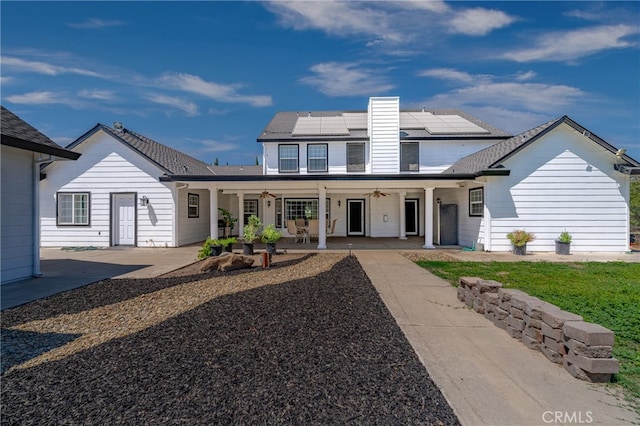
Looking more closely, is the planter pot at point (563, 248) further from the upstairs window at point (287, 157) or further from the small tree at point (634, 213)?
the small tree at point (634, 213)

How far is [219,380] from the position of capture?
266 cm

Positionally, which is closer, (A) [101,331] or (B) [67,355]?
(B) [67,355]

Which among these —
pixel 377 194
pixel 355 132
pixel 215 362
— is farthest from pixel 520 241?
pixel 215 362

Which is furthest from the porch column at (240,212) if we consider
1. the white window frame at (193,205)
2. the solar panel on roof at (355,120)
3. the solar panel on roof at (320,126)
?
the solar panel on roof at (355,120)

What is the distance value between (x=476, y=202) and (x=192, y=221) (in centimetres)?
1252

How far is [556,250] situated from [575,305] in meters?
8.09

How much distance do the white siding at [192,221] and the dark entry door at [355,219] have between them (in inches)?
301

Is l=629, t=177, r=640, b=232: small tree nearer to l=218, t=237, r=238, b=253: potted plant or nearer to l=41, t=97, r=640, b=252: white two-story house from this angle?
l=41, t=97, r=640, b=252: white two-story house

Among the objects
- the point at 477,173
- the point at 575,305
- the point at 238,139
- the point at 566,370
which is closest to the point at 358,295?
the point at 566,370

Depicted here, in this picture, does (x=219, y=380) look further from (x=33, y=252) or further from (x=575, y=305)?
(x=33, y=252)

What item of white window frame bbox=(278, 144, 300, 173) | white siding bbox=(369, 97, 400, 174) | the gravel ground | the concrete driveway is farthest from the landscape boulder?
white siding bbox=(369, 97, 400, 174)

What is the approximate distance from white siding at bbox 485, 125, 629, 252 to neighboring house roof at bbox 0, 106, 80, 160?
13189 mm

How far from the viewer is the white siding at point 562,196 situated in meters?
11.6

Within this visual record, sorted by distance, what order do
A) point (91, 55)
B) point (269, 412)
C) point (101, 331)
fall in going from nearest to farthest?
point (269, 412), point (101, 331), point (91, 55)
